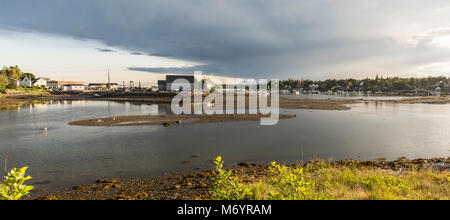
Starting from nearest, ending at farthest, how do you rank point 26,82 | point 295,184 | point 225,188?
point 225,188 < point 295,184 < point 26,82

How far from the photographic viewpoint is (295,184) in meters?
7.41

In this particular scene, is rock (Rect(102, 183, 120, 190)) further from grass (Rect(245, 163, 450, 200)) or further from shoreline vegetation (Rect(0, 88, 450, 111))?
shoreline vegetation (Rect(0, 88, 450, 111))

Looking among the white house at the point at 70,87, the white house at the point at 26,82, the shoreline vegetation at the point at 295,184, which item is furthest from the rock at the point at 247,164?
the white house at the point at 70,87

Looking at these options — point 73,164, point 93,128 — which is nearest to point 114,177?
point 73,164

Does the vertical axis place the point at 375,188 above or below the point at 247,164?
above

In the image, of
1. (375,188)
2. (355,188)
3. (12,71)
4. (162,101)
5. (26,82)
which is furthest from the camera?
(26,82)

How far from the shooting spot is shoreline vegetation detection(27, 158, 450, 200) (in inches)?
344

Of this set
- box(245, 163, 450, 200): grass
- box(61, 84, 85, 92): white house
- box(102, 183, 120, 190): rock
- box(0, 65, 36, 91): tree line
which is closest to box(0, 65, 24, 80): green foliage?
box(0, 65, 36, 91): tree line

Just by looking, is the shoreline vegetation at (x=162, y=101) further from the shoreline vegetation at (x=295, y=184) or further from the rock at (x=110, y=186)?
the rock at (x=110, y=186)

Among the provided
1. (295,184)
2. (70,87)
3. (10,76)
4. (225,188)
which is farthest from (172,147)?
(70,87)

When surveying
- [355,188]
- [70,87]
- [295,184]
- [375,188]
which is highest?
[70,87]

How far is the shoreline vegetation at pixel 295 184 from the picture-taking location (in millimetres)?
8742

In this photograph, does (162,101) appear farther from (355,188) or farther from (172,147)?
(355,188)
